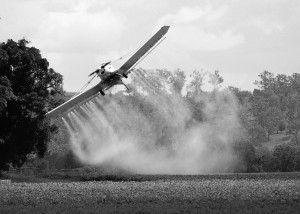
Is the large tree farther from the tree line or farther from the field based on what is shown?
the field

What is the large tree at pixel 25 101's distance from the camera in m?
77.5

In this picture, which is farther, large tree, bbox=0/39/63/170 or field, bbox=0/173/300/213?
large tree, bbox=0/39/63/170

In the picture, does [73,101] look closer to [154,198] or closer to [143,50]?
[143,50]

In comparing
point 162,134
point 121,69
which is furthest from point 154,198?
point 162,134

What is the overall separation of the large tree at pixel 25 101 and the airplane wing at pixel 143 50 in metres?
9.96

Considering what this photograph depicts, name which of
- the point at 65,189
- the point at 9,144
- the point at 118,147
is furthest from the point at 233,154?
the point at 65,189

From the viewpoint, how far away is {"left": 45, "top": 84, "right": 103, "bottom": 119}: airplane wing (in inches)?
3083

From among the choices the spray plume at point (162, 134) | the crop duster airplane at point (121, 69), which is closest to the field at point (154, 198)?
the crop duster airplane at point (121, 69)

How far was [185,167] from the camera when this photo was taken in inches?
3455

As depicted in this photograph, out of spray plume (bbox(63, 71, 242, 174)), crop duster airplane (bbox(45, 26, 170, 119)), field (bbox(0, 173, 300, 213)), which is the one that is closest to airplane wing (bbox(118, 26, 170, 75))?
crop duster airplane (bbox(45, 26, 170, 119))

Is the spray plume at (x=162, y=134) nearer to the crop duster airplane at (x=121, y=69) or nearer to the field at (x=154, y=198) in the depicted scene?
the crop duster airplane at (x=121, y=69)

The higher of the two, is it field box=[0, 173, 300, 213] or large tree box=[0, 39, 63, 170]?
large tree box=[0, 39, 63, 170]

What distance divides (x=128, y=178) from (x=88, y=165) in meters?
25.4

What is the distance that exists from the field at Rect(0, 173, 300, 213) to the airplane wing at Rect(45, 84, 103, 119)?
24.8 metres
